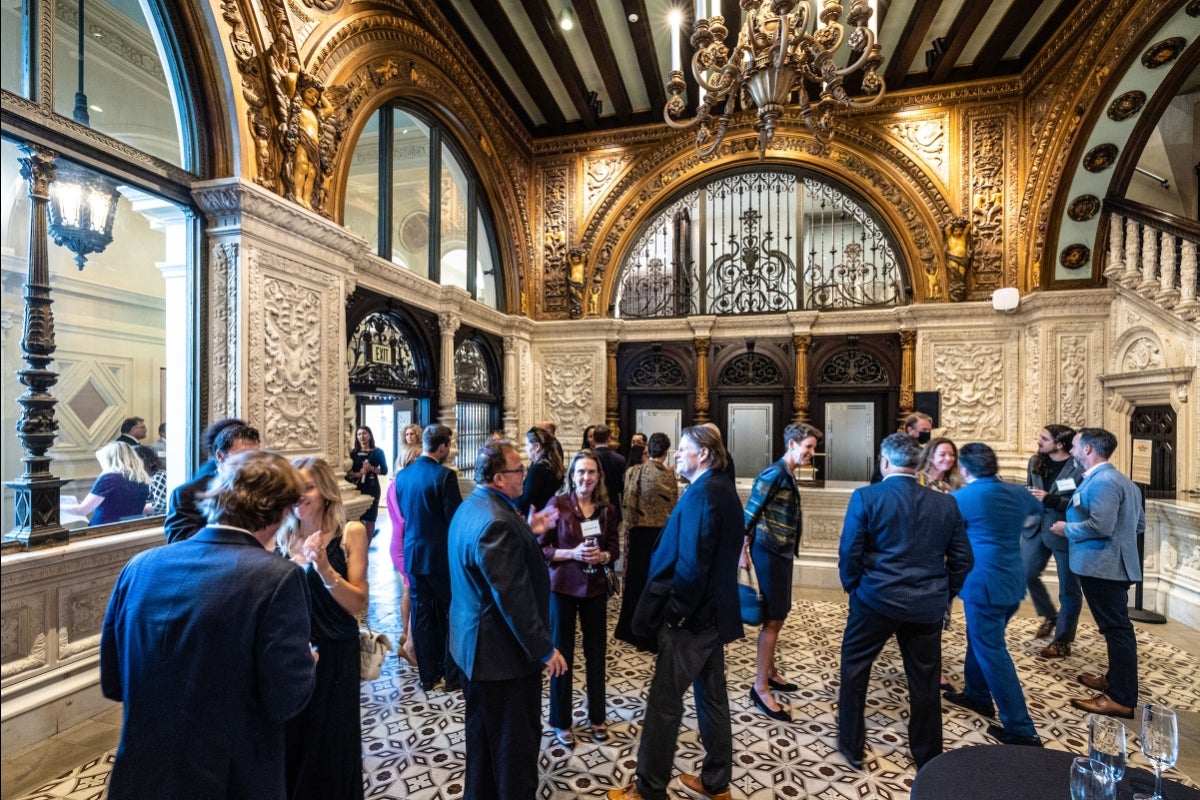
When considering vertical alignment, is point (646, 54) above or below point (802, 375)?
above

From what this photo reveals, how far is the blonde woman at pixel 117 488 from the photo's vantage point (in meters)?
2.98

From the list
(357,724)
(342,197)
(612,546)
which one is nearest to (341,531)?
(357,724)

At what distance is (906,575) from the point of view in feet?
7.60

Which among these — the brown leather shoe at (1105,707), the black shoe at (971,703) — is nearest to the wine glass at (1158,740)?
the black shoe at (971,703)

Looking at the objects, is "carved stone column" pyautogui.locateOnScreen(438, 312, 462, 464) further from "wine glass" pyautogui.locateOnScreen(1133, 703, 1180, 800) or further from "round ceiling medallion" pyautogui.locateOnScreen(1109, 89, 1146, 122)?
"round ceiling medallion" pyautogui.locateOnScreen(1109, 89, 1146, 122)

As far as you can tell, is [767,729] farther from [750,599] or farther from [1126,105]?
[1126,105]

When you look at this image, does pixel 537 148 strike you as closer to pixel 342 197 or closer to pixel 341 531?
pixel 342 197

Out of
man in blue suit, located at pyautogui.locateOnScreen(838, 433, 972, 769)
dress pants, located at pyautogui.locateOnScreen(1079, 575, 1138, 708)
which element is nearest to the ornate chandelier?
man in blue suit, located at pyautogui.locateOnScreen(838, 433, 972, 769)

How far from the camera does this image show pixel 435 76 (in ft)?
17.7

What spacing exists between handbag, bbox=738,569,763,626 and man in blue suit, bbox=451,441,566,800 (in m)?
1.37

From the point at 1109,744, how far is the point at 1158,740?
0.18m

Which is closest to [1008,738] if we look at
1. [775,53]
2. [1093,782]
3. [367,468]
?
[1093,782]

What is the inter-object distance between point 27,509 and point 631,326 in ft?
19.1

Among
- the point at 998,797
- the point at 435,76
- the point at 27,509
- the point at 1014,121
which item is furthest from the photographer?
the point at 1014,121
